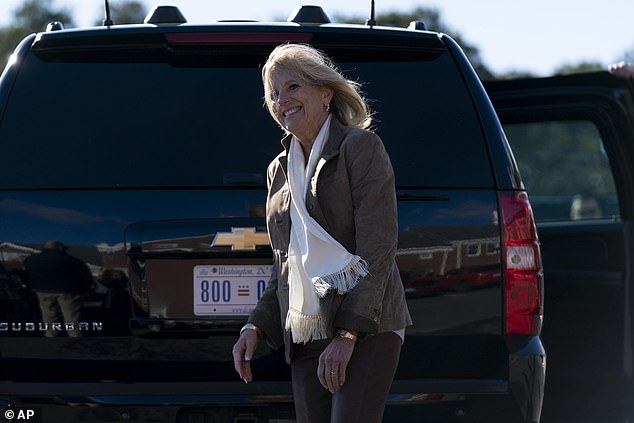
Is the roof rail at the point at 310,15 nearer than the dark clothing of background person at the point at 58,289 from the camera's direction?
No

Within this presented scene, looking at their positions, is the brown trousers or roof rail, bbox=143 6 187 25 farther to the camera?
roof rail, bbox=143 6 187 25

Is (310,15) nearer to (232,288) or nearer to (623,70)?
(232,288)

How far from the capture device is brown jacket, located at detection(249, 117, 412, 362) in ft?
11.1

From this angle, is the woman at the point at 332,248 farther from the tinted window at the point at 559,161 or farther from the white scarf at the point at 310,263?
the tinted window at the point at 559,161

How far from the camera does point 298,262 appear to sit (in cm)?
352

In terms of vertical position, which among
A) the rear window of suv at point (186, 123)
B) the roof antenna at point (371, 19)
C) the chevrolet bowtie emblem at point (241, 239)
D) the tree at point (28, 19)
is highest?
the roof antenna at point (371, 19)

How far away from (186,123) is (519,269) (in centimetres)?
122

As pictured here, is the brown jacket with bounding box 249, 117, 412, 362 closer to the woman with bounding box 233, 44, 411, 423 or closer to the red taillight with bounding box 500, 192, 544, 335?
the woman with bounding box 233, 44, 411, 423

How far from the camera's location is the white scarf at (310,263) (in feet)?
11.1

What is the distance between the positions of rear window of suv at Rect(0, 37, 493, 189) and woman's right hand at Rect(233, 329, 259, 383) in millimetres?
603

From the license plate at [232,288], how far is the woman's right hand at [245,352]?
1.14 feet

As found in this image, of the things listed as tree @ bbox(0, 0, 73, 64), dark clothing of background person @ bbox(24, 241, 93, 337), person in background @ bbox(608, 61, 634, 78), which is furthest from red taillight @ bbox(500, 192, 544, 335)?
tree @ bbox(0, 0, 73, 64)

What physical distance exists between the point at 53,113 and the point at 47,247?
1.52 feet

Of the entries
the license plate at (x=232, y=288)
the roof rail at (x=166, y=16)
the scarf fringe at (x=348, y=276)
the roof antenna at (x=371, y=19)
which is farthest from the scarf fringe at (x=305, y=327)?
the roof rail at (x=166, y=16)
